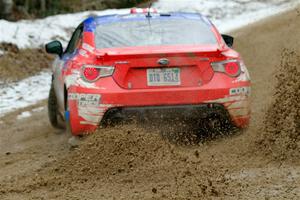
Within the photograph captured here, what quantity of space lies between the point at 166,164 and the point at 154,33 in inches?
79.9

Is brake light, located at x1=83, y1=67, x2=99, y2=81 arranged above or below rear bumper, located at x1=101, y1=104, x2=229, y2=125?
above

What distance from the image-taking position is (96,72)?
7.64 m

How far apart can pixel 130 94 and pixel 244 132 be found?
136 cm

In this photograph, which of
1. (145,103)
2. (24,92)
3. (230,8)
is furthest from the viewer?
(230,8)

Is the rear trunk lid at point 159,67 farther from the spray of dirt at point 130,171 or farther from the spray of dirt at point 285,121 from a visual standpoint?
the spray of dirt at point 285,121

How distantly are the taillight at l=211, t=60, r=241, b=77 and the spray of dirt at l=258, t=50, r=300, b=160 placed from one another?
0.47m

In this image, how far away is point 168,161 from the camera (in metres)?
6.78

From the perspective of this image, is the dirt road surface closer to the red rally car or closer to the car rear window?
the red rally car

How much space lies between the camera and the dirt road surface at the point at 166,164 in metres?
5.89

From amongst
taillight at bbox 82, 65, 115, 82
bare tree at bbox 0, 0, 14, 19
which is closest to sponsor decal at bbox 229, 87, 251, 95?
taillight at bbox 82, 65, 115, 82

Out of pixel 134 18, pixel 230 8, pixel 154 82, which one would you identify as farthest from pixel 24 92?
pixel 230 8

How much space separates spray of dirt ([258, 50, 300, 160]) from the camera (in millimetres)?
6939

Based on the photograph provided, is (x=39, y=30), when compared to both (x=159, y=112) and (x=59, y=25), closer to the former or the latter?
(x=59, y=25)

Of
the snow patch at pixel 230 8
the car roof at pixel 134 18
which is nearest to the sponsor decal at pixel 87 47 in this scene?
the car roof at pixel 134 18
